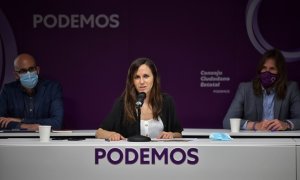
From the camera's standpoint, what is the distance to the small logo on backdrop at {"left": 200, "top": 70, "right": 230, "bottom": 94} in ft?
19.9

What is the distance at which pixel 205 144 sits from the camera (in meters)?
3.03

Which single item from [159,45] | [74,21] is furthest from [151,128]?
[74,21]

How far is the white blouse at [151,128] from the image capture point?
12.8 ft

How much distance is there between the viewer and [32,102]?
5.10m

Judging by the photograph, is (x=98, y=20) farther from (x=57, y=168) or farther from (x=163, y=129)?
(x=57, y=168)

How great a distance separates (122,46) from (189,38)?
0.77 metres

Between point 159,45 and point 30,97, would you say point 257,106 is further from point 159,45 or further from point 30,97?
point 30,97

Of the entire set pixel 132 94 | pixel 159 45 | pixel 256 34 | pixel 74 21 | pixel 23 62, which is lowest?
pixel 132 94

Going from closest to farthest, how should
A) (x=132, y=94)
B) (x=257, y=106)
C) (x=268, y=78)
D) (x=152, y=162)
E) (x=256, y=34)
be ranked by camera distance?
(x=152, y=162) < (x=132, y=94) < (x=268, y=78) < (x=257, y=106) < (x=256, y=34)

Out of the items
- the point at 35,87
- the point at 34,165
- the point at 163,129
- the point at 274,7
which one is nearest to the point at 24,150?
the point at 34,165

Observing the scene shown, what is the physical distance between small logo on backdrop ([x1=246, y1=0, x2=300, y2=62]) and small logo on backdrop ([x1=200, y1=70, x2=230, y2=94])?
1.70ft

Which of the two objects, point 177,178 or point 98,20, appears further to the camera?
point 98,20

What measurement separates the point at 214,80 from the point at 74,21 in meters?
1.73

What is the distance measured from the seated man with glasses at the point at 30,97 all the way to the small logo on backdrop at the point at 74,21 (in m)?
1.06
